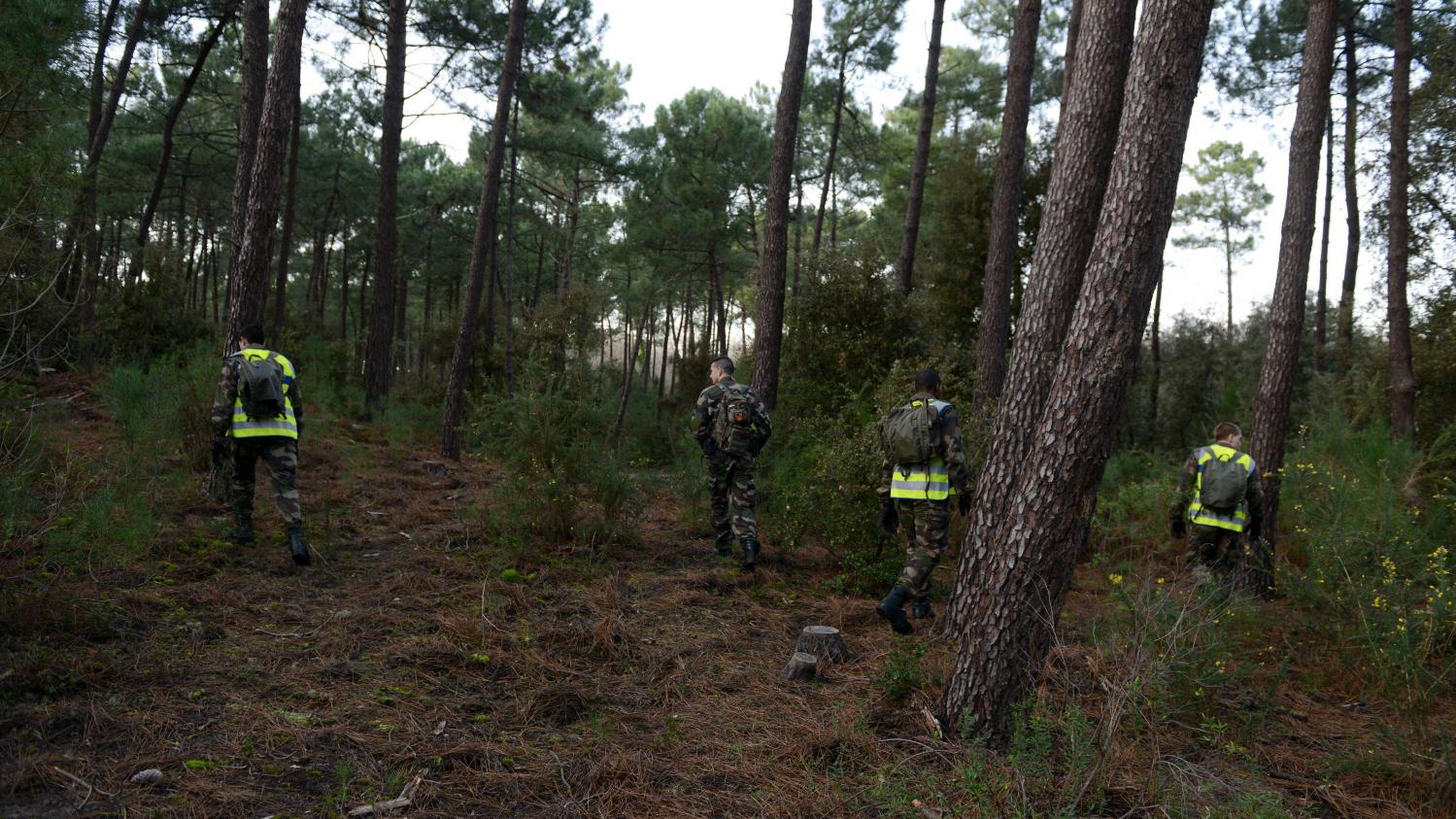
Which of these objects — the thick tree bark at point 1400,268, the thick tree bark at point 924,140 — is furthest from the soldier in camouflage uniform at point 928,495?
the thick tree bark at point 924,140

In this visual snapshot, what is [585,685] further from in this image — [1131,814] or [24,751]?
[1131,814]

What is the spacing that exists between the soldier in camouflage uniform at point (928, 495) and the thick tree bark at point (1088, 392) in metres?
2.12

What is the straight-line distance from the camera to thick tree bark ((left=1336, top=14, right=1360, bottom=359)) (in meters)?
16.0

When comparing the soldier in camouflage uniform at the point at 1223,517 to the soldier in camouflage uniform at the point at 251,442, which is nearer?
the soldier in camouflage uniform at the point at 251,442

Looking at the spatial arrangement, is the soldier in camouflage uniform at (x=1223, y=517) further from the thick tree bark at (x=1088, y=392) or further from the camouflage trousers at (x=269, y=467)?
the camouflage trousers at (x=269, y=467)

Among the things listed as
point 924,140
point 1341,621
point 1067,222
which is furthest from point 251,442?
point 924,140

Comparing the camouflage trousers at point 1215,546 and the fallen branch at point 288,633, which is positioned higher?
the camouflage trousers at point 1215,546

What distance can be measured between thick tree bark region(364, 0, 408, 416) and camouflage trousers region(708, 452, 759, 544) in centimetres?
864

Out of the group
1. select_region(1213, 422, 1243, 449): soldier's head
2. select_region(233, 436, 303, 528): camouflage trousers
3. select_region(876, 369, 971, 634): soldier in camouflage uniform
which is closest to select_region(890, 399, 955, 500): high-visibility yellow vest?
select_region(876, 369, 971, 634): soldier in camouflage uniform

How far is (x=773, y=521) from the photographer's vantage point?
328 inches

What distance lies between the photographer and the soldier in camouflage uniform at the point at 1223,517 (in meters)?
7.23

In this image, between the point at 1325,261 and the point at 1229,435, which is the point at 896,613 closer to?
the point at 1229,435

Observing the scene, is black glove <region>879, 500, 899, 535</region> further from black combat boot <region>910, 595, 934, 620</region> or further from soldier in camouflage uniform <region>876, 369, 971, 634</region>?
black combat boot <region>910, 595, 934, 620</region>

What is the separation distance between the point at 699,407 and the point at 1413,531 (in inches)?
231
